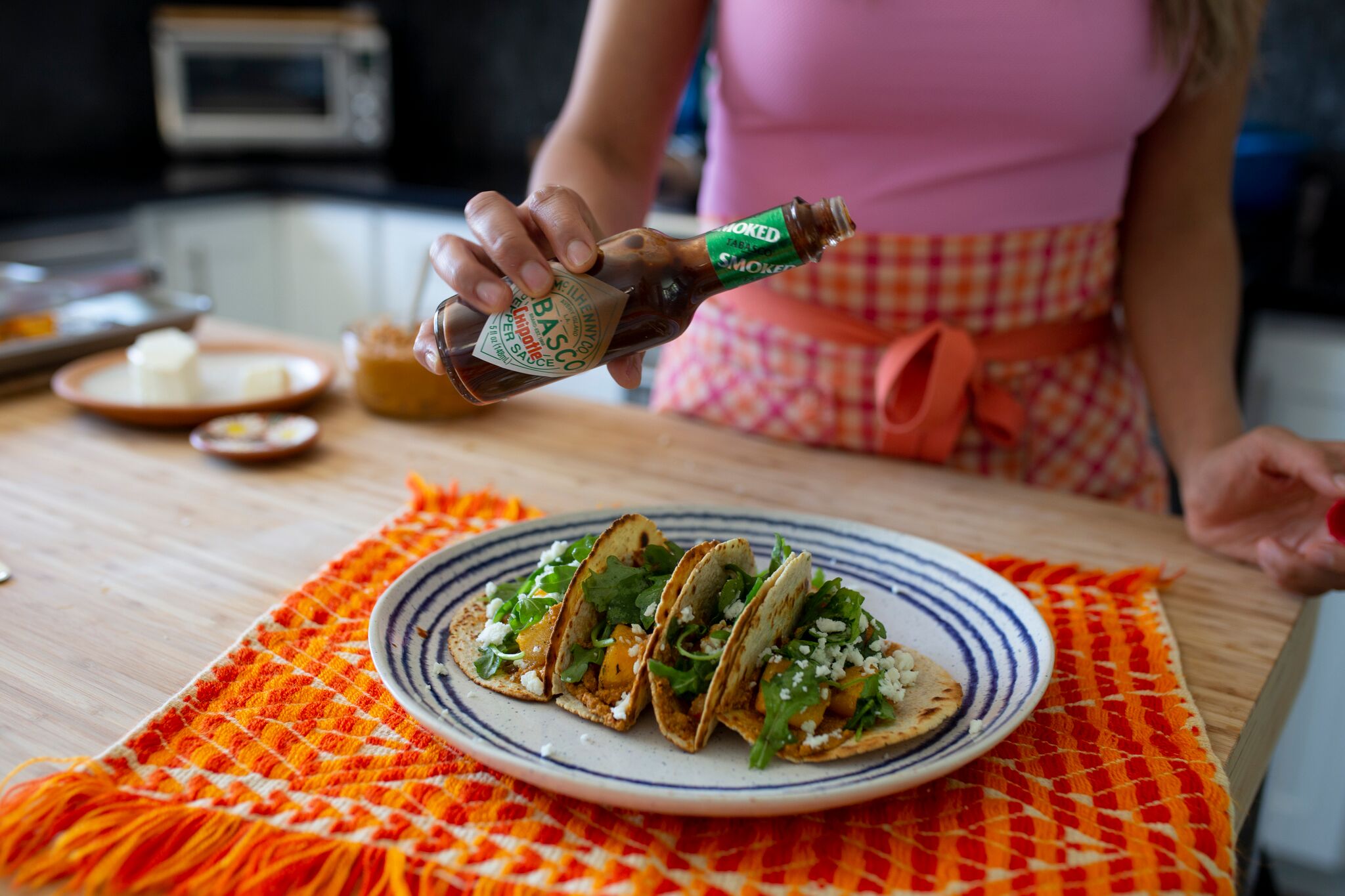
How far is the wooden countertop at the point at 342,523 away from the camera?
78 cm

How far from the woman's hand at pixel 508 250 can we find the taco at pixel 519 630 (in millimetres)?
176

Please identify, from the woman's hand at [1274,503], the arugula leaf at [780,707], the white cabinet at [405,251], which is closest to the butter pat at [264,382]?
the arugula leaf at [780,707]

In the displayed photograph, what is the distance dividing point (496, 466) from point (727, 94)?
528 millimetres

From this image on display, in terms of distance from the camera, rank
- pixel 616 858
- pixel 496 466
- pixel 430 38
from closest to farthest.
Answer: pixel 616 858 → pixel 496 466 → pixel 430 38

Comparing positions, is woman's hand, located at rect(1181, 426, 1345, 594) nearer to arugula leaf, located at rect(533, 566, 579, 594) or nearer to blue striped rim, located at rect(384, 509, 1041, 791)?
blue striped rim, located at rect(384, 509, 1041, 791)

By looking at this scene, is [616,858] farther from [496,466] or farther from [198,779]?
[496,466]

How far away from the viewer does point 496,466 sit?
3.96 ft

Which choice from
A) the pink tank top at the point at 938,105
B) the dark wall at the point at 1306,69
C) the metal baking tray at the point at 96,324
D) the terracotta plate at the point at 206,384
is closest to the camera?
the pink tank top at the point at 938,105

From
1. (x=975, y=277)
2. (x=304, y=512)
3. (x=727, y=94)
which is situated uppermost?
(x=727, y=94)

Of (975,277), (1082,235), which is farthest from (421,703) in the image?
(1082,235)

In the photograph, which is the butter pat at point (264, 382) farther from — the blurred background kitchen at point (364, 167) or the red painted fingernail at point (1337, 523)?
the red painted fingernail at point (1337, 523)

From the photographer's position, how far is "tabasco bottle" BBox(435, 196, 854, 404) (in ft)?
2.45

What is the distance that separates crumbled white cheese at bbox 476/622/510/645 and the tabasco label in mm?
186

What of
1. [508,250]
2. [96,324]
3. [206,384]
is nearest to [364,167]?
[96,324]
